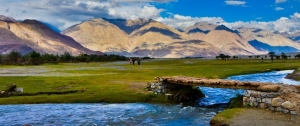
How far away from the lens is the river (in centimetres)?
2739

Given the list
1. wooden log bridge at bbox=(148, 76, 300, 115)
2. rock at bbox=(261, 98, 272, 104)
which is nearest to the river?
wooden log bridge at bbox=(148, 76, 300, 115)

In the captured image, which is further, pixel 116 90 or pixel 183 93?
pixel 116 90

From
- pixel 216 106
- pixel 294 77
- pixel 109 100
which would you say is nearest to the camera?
pixel 216 106

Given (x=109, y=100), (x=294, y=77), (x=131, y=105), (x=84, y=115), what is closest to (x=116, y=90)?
(x=109, y=100)

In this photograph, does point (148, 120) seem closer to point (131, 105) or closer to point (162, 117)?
point (162, 117)

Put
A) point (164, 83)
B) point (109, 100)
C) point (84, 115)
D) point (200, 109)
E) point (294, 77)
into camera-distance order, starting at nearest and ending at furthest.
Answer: point (84, 115) < point (200, 109) < point (109, 100) < point (164, 83) < point (294, 77)

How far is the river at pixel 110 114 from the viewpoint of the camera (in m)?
27.4

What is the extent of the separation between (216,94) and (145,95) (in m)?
11.1

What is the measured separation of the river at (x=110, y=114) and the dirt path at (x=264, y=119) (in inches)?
121

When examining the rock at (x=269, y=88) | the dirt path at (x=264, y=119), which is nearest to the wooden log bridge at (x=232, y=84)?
the rock at (x=269, y=88)

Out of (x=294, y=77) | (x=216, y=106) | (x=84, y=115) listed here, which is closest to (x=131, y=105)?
(x=84, y=115)

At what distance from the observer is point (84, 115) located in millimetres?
30312

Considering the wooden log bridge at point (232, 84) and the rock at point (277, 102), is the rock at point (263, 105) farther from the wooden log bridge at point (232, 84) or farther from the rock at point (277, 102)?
the wooden log bridge at point (232, 84)

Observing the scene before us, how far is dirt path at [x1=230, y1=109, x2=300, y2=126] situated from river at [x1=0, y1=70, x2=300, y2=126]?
3.08 meters
